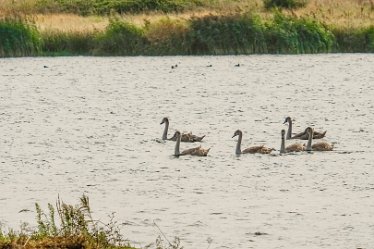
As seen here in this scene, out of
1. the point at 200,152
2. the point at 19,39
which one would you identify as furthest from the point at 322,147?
the point at 19,39

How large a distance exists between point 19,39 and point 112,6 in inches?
478

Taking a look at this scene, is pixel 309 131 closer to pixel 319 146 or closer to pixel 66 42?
pixel 319 146

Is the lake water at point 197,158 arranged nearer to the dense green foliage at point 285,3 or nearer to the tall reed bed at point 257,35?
the tall reed bed at point 257,35

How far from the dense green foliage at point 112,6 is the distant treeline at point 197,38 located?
9.51 meters

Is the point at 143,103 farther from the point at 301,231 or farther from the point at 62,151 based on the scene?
the point at 301,231

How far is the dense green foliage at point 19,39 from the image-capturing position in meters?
43.2

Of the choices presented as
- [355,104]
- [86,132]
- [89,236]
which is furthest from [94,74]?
[89,236]

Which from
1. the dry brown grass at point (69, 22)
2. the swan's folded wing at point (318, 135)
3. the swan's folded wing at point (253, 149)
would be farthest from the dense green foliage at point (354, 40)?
the swan's folded wing at point (253, 149)

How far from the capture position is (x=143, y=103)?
32.2 metres

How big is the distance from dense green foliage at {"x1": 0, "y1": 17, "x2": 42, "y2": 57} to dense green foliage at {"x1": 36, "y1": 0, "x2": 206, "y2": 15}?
10.6 m

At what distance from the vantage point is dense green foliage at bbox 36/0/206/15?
5509 cm

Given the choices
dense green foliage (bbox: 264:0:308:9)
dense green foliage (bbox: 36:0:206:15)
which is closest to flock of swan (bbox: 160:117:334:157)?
dense green foliage (bbox: 36:0:206:15)

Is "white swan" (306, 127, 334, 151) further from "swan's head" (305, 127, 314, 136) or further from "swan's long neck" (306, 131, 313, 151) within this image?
"swan's head" (305, 127, 314, 136)

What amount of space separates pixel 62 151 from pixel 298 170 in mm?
5013
